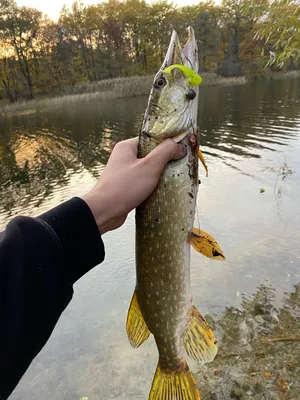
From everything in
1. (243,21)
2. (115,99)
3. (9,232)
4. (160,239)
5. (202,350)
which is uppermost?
(243,21)

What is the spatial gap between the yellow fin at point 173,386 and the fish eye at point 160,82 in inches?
61.5

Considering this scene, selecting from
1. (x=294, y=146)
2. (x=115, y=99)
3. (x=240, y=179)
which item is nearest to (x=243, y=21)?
(x=115, y=99)

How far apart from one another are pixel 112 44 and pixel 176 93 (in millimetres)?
50555

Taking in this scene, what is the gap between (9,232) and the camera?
1254 mm

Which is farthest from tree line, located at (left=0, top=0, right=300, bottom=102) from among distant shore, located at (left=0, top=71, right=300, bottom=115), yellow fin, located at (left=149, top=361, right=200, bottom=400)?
yellow fin, located at (left=149, top=361, right=200, bottom=400)

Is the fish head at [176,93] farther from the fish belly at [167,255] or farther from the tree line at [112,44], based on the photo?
the tree line at [112,44]

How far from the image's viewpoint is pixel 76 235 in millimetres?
1396

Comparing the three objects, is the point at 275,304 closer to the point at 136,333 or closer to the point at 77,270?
the point at 136,333

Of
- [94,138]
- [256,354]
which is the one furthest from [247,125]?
[256,354]

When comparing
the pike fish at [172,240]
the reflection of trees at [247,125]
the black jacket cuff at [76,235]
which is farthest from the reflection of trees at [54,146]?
the black jacket cuff at [76,235]

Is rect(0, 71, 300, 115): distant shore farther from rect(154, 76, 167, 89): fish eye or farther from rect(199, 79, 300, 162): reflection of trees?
rect(154, 76, 167, 89): fish eye

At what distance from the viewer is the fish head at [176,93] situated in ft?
5.73

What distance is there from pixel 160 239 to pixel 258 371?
6.48 ft

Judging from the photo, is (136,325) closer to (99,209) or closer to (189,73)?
(99,209)
